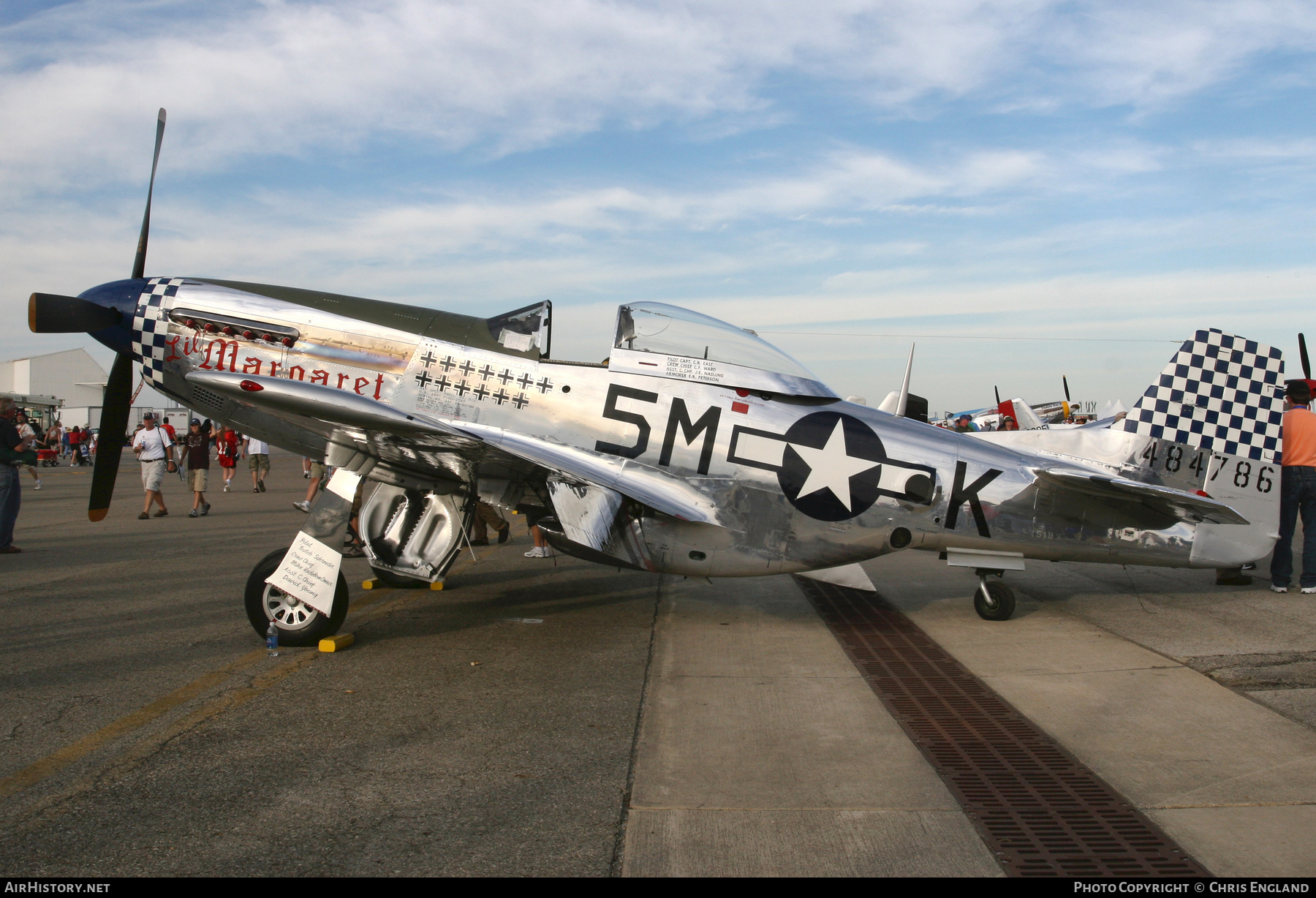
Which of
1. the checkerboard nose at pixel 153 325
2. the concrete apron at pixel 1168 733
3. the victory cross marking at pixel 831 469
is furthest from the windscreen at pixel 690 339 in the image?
the checkerboard nose at pixel 153 325

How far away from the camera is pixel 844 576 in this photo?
6.70 meters

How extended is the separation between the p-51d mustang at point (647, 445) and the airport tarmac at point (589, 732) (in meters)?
0.72

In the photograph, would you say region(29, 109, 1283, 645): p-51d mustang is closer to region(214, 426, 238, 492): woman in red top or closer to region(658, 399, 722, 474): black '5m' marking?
region(658, 399, 722, 474): black '5m' marking

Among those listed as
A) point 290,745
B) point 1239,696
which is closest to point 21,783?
point 290,745

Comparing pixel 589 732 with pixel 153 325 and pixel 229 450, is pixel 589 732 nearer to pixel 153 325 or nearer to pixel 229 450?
pixel 153 325

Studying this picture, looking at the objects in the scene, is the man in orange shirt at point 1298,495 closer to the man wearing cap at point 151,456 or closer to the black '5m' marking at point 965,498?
the black '5m' marking at point 965,498

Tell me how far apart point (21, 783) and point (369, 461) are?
2.93 m

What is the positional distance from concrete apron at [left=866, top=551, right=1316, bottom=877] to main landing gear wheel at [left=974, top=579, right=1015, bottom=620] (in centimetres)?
8

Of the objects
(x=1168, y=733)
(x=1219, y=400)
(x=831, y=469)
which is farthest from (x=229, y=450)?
(x=1168, y=733)

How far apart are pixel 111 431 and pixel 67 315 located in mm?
966

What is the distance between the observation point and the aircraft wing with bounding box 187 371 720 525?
5047 mm

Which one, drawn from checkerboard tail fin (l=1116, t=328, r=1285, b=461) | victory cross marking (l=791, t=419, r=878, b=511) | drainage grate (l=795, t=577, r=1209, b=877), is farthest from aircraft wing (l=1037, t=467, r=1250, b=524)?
drainage grate (l=795, t=577, r=1209, b=877)

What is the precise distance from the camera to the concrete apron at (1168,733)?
3064mm

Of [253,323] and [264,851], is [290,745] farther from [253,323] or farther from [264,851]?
[253,323]
